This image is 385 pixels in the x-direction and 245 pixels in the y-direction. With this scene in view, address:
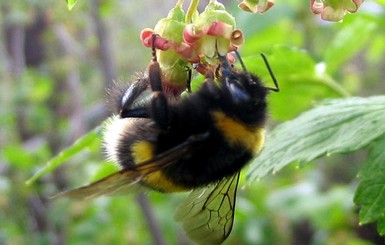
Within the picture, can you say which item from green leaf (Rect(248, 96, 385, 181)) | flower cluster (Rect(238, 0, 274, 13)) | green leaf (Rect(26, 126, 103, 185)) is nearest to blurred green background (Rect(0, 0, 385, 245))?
green leaf (Rect(248, 96, 385, 181))

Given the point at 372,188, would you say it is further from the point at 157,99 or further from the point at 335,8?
the point at 157,99

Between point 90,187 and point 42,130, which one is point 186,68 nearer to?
point 90,187

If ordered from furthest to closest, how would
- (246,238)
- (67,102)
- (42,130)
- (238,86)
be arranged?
(67,102)
(42,130)
(246,238)
(238,86)

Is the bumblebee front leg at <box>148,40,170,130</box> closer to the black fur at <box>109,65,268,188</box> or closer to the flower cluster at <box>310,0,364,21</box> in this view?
the black fur at <box>109,65,268,188</box>

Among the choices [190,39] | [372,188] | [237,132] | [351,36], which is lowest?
[351,36]

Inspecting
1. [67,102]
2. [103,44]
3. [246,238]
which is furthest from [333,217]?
[67,102]

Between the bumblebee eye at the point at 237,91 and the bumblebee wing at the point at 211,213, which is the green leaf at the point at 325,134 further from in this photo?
the bumblebee eye at the point at 237,91

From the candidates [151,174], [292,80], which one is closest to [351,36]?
[292,80]
